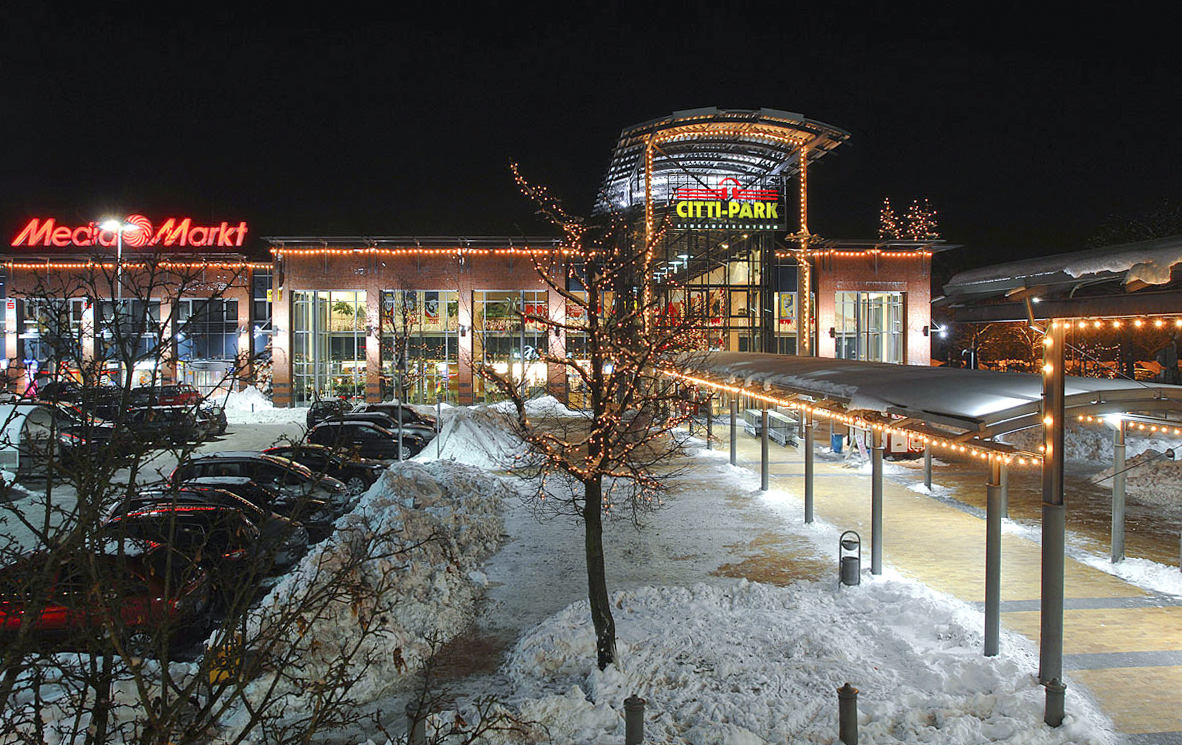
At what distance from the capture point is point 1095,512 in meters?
16.4

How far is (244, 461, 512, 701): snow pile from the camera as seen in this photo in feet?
25.8

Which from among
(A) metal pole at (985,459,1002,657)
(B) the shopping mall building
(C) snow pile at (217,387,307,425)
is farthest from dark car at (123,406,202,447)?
(B) the shopping mall building

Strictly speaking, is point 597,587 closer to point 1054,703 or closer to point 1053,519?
point 1054,703

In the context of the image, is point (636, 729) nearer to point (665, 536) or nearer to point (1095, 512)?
point (665, 536)

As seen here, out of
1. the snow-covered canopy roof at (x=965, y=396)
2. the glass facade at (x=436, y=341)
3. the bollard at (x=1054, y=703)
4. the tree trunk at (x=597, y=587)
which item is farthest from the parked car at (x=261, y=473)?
the glass facade at (x=436, y=341)

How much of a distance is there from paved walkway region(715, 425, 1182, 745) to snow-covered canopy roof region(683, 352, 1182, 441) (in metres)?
2.55

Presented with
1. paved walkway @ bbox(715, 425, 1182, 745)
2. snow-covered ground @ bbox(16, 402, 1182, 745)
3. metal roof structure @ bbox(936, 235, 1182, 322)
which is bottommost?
paved walkway @ bbox(715, 425, 1182, 745)

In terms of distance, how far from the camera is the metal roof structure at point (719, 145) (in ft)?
86.8

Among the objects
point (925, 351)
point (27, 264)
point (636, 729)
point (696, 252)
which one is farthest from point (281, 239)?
point (636, 729)

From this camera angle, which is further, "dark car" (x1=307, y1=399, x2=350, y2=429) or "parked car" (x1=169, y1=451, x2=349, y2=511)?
"parked car" (x1=169, y1=451, x2=349, y2=511)

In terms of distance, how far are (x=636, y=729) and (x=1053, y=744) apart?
3.63 meters

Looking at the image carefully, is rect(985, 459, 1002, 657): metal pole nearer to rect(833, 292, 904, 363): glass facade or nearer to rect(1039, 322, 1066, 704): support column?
rect(1039, 322, 1066, 704): support column

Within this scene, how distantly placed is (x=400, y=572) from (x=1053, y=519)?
7.51 m

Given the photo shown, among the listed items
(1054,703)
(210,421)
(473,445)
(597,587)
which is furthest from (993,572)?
(473,445)
